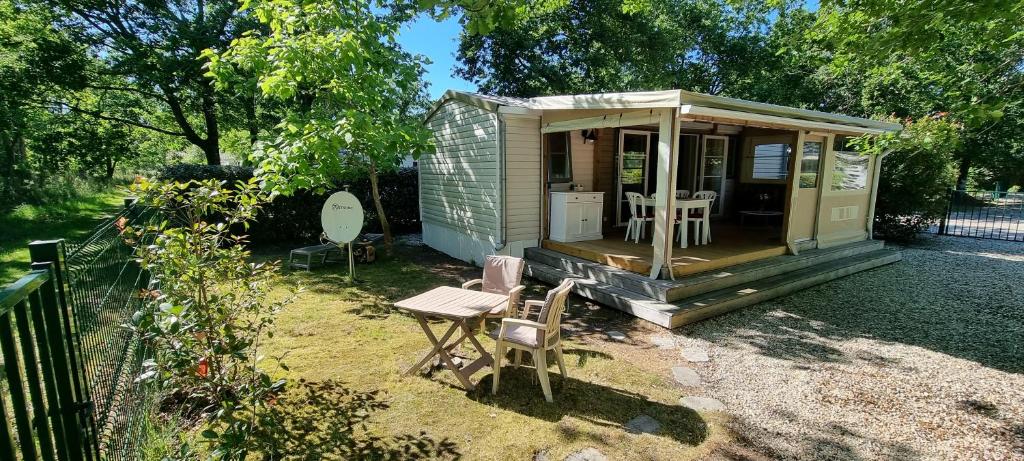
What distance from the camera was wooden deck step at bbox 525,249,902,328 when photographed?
5270 millimetres

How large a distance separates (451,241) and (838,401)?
22.4 ft

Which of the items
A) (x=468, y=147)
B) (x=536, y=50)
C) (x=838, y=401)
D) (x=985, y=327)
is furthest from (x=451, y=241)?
(x=536, y=50)

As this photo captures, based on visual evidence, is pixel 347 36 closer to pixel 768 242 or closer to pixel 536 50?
pixel 768 242

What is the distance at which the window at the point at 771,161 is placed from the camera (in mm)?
10070

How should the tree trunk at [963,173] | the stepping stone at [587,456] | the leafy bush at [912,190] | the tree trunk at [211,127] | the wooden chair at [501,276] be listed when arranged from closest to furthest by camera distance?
the stepping stone at [587,456] → the wooden chair at [501,276] → the leafy bush at [912,190] → the tree trunk at [211,127] → the tree trunk at [963,173]

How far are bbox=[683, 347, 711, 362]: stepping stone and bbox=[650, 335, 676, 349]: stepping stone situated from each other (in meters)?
0.17

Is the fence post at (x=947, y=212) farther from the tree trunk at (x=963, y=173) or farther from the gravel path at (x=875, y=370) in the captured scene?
the tree trunk at (x=963, y=173)

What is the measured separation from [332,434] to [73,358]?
170cm

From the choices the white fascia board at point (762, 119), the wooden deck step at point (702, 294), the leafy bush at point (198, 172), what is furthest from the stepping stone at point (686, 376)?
the leafy bush at point (198, 172)

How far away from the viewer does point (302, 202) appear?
9953mm

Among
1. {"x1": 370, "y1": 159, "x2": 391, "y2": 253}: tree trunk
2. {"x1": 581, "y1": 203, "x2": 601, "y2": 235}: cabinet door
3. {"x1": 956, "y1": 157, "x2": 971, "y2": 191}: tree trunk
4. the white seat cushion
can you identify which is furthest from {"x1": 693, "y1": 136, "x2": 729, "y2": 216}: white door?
{"x1": 956, "y1": 157, "x2": 971, "y2": 191}: tree trunk

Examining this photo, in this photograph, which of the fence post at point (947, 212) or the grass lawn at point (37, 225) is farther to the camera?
the fence post at point (947, 212)

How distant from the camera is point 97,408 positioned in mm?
2053

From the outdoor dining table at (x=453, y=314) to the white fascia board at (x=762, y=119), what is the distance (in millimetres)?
3084
